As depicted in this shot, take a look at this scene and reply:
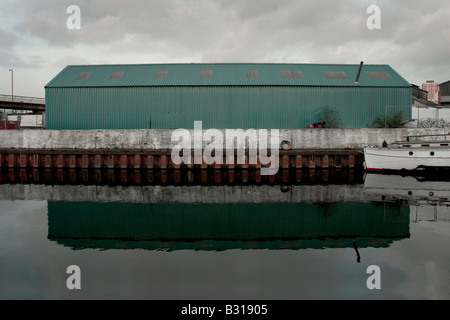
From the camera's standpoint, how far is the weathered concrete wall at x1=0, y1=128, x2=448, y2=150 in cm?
2594

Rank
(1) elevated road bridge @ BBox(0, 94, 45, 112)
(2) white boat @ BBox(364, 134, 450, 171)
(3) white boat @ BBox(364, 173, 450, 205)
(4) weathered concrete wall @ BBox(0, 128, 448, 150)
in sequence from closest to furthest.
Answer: (3) white boat @ BBox(364, 173, 450, 205) < (2) white boat @ BBox(364, 134, 450, 171) < (4) weathered concrete wall @ BBox(0, 128, 448, 150) < (1) elevated road bridge @ BBox(0, 94, 45, 112)

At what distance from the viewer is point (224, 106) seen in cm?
3047

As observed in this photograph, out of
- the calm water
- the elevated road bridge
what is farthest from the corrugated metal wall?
the elevated road bridge

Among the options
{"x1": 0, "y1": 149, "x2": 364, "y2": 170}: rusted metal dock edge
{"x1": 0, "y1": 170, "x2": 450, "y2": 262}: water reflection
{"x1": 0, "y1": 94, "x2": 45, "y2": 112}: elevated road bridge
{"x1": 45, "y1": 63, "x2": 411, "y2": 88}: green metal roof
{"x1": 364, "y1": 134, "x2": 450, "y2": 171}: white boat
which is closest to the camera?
{"x1": 0, "y1": 170, "x2": 450, "y2": 262}: water reflection

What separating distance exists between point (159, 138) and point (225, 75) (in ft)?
32.2

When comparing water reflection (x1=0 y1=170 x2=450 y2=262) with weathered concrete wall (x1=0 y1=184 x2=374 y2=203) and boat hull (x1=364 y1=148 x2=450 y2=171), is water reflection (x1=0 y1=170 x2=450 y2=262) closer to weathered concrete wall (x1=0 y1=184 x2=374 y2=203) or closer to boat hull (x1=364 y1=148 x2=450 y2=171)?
weathered concrete wall (x1=0 y1=184 x2=374 y2=203)

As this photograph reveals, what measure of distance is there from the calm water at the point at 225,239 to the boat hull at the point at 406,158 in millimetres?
2211

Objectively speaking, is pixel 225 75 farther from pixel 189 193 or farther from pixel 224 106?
pixel 189 193

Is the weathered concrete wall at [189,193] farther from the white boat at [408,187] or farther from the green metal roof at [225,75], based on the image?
the green metal roof at [225,75]

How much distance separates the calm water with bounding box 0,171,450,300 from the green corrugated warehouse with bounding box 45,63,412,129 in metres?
9.97

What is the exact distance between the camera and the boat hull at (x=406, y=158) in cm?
2286

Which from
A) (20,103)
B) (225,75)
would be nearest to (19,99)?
(20,103)

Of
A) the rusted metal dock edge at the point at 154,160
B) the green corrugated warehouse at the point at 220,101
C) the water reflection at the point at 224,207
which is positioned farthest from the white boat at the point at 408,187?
the green corrugated warehouse at the point at 220,101

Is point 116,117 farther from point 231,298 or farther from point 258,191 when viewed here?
point 231,298
